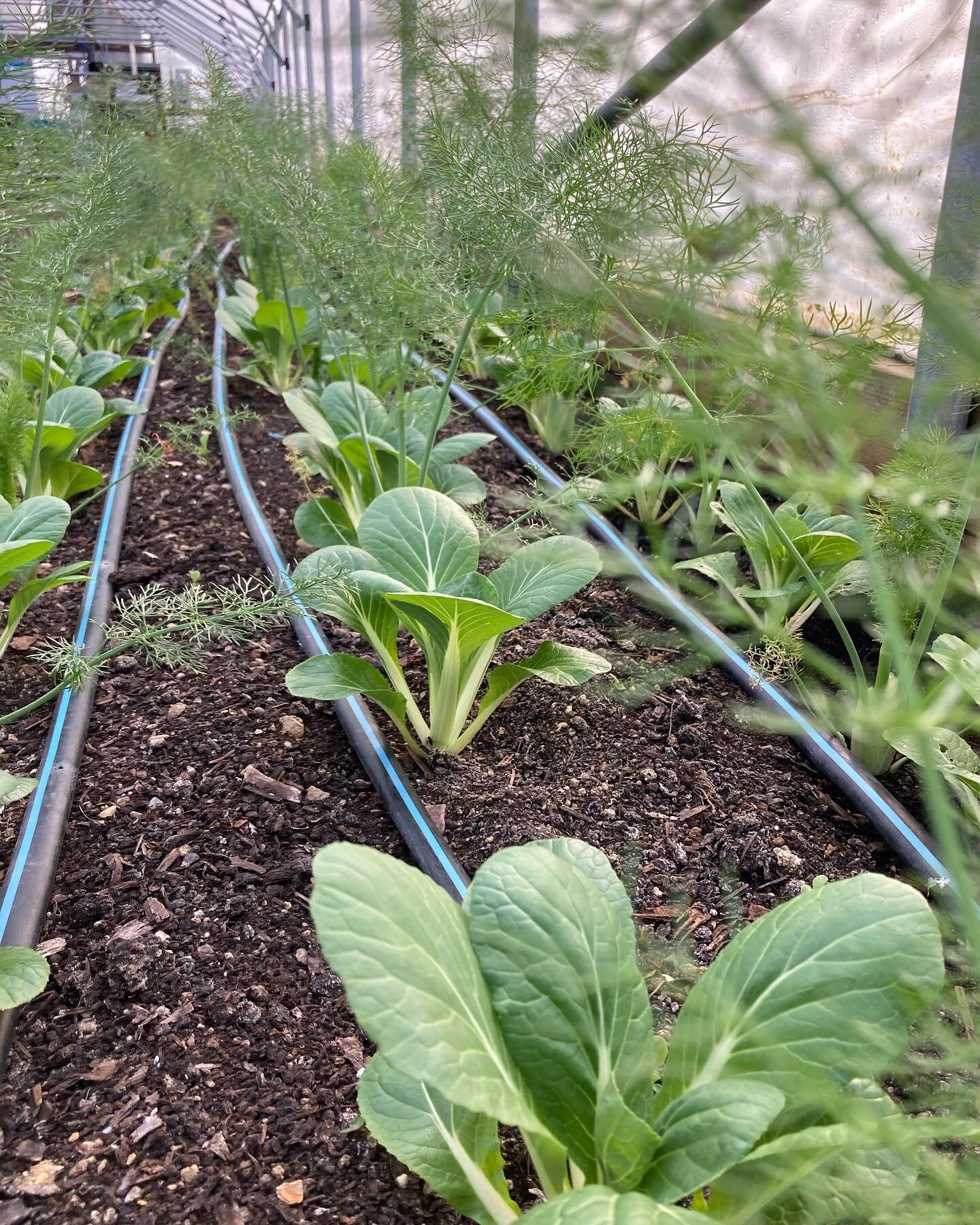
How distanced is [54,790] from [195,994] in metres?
0.48

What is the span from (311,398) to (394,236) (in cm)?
88

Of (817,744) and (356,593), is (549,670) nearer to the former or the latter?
(356,593)

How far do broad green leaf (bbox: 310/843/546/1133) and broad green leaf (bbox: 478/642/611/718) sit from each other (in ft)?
2.54

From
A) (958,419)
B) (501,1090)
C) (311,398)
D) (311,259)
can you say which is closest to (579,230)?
(958,419)

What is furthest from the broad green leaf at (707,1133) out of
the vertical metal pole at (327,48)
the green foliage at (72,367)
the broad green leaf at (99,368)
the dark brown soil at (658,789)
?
the vertical metal pole at (327,48)

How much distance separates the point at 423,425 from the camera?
2.42 meters

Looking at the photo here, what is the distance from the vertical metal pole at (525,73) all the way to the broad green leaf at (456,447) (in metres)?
0.72

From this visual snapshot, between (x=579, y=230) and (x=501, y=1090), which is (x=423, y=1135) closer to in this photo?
(x=501, y=1090)

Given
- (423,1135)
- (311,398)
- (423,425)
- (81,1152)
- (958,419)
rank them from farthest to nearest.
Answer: (311,398) → (423,425) → (958,419) → (81,1152) → (423,1135)

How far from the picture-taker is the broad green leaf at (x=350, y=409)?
7.60 feet

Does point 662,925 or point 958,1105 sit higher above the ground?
point 958,1105

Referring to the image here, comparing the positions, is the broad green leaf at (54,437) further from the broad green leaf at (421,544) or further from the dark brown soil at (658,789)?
the broad green leaf at (421,544)

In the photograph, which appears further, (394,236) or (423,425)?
(423,425)

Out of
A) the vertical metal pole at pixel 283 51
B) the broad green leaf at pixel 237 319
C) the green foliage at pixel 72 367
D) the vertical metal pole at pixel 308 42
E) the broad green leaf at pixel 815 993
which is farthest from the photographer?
the vertical metal pole at pixel 283 51
